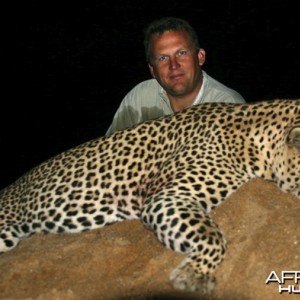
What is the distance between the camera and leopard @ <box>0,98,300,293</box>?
379cm

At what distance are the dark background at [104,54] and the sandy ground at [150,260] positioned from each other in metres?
15.6

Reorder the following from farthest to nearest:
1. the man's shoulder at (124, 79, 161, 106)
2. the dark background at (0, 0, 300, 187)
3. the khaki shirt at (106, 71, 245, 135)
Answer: the dark background at (0, 0, 300, 187), the man's shoulder at (124, 79, 161, 106), the khaki shirt at (106, 71, 245, 135)

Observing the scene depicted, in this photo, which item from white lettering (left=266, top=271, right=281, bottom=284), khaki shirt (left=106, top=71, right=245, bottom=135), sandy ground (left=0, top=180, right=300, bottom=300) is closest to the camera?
white lettering (left=266, top=271, right=281, bottom=284)

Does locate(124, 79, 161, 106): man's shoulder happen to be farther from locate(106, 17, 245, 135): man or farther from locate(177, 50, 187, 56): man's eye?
locate(177, 50, 187, 56): man's eye

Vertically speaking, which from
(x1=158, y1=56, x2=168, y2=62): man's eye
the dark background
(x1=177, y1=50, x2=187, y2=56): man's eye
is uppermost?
(x1=177, y1=50, x2=187, y2=56): man's eye

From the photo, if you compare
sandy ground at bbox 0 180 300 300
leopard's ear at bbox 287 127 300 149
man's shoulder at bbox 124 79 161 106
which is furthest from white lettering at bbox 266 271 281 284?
man's shoulder at bbox 124 79 161 106

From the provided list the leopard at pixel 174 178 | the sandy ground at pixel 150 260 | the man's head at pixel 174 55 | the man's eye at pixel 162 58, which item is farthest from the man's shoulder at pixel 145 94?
the sandy ground at pixel 150 260

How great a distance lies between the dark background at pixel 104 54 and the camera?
65.8 feet

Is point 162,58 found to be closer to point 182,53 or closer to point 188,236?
point 182,53

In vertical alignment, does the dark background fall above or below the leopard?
below

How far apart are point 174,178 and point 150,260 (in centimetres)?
67

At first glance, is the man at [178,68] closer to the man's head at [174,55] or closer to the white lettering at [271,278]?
the man's head at [174,55]

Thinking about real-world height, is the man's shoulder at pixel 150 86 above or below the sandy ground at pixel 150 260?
above

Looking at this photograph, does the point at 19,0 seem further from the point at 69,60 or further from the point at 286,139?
the point at 286,139
